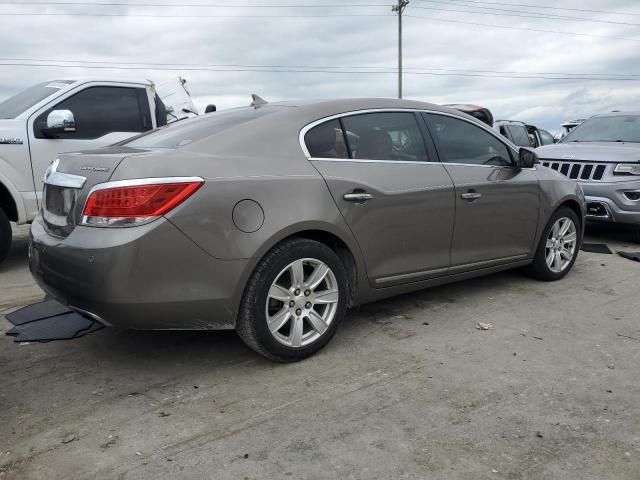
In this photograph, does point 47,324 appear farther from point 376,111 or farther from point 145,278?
point 376,111

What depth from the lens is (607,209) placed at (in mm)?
7000

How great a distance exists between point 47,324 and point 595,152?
6.49m

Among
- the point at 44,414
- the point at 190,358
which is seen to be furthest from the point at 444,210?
the point at 44,414

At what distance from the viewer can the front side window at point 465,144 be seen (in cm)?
446

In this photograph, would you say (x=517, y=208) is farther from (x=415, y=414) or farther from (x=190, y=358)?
(x=190, y=358)

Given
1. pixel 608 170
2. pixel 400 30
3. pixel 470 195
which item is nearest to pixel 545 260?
pixel 470 195

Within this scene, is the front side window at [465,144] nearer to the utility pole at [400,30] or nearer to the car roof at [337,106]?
the car roof at [337,106]

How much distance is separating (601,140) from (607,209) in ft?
5.53

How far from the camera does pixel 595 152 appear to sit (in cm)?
741

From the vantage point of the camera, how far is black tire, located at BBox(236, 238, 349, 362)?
10.8 feet

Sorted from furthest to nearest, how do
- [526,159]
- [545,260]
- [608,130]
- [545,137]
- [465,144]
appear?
1. [545,137]
2. [608,130]
3. [545,260]
4. [526,159]
5. [465,144]

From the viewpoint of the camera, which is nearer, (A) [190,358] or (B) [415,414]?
(B) [415,414]

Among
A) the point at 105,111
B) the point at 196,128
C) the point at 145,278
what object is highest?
the point at 196,128

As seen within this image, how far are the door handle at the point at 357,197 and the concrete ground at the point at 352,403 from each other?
0.94 meters
